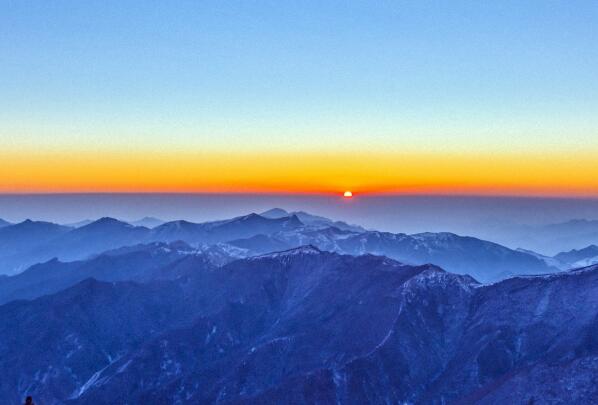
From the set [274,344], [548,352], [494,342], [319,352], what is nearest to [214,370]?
[274,344]

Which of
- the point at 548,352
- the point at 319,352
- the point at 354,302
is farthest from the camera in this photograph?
the point at 354,302

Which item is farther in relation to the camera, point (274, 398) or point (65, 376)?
point (65, 376)

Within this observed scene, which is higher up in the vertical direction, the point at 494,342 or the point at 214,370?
the point at 494,342

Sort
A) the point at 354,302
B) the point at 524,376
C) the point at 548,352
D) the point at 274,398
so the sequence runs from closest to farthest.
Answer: the point at 524,376
the point at 548,352
the point at 274,398
the point at 354,302

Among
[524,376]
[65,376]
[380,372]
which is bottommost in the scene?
[65,376]

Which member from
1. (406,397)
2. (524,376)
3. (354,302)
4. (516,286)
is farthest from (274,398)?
(516,286)

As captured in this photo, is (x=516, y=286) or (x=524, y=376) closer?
(x=524, y=376)

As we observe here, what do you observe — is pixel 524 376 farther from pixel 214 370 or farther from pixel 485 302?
pixel 214 370

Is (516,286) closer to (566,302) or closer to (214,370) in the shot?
(566,302)

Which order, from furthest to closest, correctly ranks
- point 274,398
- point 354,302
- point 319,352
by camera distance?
point 354,302 → point 319,352 → point 274,398
